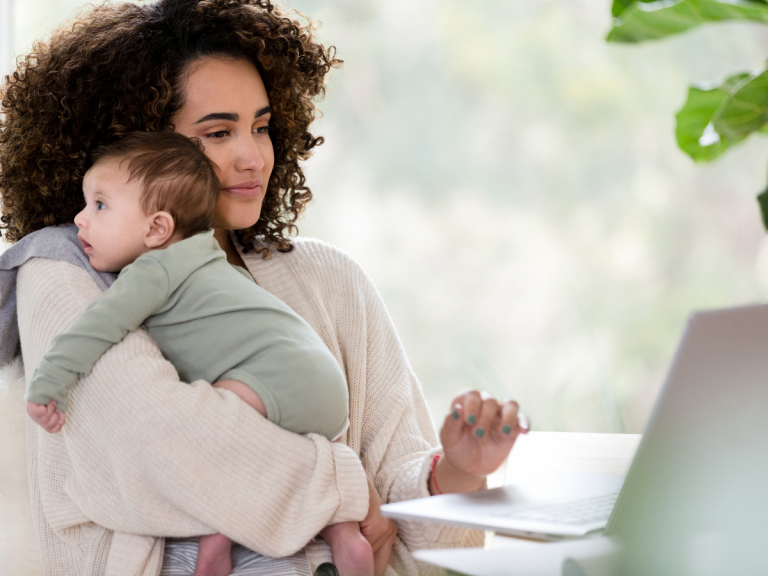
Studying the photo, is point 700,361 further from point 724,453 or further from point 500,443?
point 500,443

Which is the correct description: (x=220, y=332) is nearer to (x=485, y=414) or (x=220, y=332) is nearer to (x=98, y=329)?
(x=98, y=329)

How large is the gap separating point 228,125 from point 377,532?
855mm

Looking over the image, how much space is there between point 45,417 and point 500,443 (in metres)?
0.71

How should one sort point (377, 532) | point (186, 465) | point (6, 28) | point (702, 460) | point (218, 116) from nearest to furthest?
point (702, 460) < point (186, 465) < point (377, 532) < point (218, 116) < point (6, 28)

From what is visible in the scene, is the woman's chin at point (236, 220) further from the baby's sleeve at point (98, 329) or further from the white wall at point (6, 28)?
the white wall at point (6, 28)

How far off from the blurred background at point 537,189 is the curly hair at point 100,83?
7.35 feet

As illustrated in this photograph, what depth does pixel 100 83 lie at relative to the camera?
1.50m

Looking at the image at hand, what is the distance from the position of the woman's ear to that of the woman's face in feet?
0.65

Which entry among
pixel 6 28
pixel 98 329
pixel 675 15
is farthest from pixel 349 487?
pixel 6 28

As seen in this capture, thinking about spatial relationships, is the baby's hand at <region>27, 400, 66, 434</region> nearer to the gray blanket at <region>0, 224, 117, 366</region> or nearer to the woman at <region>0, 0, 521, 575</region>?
the woman at <region>0, 0, 521, 575</region>

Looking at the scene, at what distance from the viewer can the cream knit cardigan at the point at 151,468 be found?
1.12 metres

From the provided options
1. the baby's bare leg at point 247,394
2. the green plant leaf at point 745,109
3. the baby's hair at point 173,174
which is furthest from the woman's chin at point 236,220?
the green plant leaf at point 745,109

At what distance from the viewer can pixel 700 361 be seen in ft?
2.34

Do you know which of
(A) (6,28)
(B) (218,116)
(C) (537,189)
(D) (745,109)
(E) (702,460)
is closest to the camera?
(E) (702,460)
